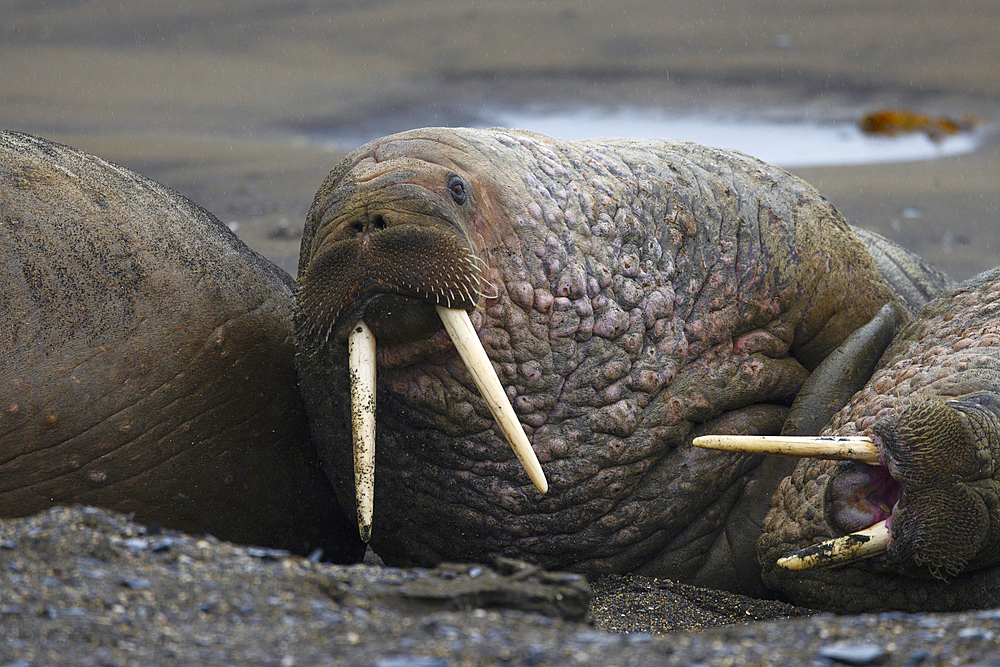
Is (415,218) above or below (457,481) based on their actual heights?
above

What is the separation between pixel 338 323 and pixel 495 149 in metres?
0.75

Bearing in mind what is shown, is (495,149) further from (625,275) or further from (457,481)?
(457,481)

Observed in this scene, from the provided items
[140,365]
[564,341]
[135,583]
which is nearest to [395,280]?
[564,341]

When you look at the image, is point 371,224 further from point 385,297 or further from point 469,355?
point 469,355

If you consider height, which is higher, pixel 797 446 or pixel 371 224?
pixel 371 224

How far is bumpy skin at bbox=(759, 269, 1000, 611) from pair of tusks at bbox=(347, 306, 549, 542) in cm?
85

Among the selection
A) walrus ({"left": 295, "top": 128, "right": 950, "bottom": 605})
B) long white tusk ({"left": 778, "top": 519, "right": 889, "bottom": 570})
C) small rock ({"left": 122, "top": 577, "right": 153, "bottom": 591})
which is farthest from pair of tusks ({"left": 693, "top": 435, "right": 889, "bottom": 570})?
small rock ({"left": 122, "top": 577, "right": 153, "bottom": 591})

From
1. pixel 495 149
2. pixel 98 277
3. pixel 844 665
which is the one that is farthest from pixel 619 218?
pixel 844 665

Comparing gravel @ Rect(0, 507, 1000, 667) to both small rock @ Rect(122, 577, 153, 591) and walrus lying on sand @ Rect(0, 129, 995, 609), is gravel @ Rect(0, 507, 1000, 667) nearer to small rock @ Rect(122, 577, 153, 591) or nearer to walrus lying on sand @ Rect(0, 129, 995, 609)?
small rock @ Rect(122, 577, 153, 591)

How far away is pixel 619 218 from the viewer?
10.8 feet

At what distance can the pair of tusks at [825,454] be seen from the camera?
2.82 metres

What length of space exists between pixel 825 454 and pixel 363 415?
118 cm

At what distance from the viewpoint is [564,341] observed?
3.14 metres

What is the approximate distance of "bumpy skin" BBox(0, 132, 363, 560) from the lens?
3.18 meters
